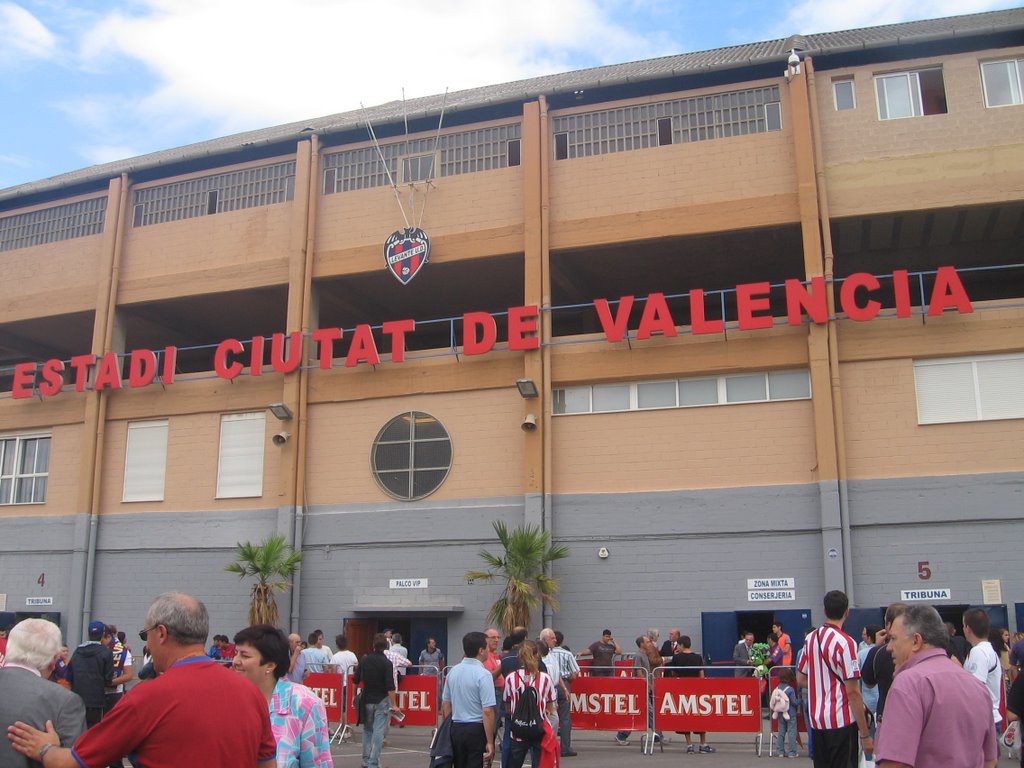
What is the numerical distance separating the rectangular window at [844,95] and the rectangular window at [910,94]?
545 mm

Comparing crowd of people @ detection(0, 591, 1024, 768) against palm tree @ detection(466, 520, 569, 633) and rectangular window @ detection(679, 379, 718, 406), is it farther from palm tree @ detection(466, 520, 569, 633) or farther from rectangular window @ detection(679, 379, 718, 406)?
rectangular window @ detection(679, 379, 718, 406)

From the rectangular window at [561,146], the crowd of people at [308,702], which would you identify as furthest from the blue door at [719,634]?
the rectangular window at [561,146]

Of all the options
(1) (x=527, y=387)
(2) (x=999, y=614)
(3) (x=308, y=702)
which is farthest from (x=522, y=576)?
(3) (x=308, y=702)

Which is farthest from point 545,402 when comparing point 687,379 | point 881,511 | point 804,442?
point 881,511

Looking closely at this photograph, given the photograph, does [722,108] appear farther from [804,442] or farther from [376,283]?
[376,283]

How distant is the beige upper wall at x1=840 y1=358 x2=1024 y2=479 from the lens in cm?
2141

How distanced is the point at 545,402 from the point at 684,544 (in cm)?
447

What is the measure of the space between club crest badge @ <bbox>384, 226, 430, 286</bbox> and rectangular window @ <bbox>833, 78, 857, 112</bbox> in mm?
10189

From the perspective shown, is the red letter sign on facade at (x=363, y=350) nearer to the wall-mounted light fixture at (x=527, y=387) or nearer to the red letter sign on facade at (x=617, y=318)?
the wall-mounted light fixture at (x=527, y=387)

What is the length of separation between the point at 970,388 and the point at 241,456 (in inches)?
685

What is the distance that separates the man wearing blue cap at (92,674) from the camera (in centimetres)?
1196

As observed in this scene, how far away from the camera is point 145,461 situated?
28.0 meters

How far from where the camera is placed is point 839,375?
22.3 meters

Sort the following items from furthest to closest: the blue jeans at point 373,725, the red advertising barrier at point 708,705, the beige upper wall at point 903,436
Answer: the beige upper wall at point 903,436 → the red advertising barrier at point 708,705 → the blue jeans at point 373,725
